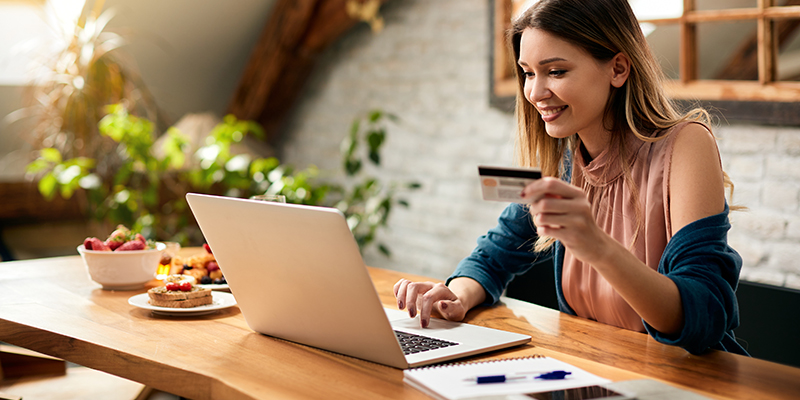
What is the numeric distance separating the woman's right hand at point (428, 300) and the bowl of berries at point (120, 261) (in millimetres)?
613

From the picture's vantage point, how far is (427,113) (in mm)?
3582

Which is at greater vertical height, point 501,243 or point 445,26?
point 445,26

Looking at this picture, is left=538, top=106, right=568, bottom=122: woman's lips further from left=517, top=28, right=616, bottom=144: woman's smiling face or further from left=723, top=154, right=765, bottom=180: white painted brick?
left=723, top=154, right=765, bottom=180: white painted brick

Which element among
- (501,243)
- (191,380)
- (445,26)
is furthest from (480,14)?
(191,380)

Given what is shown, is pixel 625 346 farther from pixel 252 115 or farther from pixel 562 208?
pixel 252 115

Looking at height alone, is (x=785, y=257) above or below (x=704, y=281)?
below

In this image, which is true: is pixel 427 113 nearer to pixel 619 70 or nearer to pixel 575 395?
pixel 619 70

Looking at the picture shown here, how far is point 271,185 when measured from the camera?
3123 mm

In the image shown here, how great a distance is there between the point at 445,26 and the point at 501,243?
86.4 inches

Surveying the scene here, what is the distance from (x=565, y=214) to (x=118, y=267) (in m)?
1.02

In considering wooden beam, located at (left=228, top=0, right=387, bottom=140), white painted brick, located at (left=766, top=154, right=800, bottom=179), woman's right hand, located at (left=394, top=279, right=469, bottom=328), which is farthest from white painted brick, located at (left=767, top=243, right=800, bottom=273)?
wooden beam, located at (left=228, top=0, right=387, bottom=140)

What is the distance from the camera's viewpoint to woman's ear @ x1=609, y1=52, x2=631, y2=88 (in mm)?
1263

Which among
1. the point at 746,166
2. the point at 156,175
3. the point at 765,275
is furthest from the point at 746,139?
the point at 156,175

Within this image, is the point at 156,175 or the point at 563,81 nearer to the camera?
the point at 563,81
